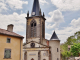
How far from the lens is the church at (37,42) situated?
3569cm

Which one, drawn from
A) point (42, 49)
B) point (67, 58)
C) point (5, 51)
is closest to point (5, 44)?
point (5, 51)

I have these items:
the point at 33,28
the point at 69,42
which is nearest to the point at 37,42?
the point at 33,28

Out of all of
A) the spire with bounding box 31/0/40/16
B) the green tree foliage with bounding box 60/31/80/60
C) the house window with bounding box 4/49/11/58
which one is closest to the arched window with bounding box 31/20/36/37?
the spire with bounding box 31/0/40/16

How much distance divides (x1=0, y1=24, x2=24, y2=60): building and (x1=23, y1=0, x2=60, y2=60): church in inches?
595

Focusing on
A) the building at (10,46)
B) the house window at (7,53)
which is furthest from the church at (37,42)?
the house window at (7,53)

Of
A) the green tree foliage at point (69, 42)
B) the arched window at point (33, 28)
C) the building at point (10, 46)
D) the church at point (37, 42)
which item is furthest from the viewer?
the green tree foliage at point (69, 42)

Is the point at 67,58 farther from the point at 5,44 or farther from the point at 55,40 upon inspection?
the point at 5,44

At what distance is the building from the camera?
18.6 m

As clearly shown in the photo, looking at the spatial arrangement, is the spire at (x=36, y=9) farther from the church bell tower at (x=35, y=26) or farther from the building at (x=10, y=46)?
the building at (x=10, y=46)

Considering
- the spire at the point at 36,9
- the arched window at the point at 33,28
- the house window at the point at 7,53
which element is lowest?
the house window at the point at 7,53

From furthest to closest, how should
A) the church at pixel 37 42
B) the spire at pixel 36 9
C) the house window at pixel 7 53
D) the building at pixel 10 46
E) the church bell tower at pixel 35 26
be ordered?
1. the spire at pixel 36 9
2. the church bell tower at pixel 35 26
3. the church at pixel 37 42
4. the house window at pixel 7 53
5. the building at pixel 10 46

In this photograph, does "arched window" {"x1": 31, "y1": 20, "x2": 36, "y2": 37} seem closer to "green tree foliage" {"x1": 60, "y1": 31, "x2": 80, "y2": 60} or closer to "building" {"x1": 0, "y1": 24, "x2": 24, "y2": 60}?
"building" {"x1": 0, "y1": 24, "x2": 24, "y2": 60}

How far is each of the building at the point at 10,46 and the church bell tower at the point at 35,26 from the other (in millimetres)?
17505

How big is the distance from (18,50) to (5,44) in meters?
2.84
